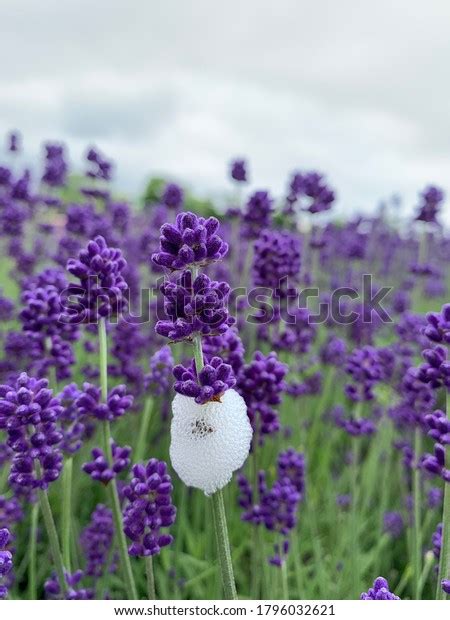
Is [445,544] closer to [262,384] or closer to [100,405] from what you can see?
[262,384]

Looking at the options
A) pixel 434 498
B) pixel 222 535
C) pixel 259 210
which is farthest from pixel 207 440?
pixel 434 498

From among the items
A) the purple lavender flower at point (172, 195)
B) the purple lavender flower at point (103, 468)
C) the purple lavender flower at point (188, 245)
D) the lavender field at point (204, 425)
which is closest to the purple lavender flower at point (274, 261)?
the lavender field at point (204, 425)

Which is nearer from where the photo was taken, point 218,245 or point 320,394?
point 218,245

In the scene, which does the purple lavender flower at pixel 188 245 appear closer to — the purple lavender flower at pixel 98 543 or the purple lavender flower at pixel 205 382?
the purple lavender flower at pixel 205 382
